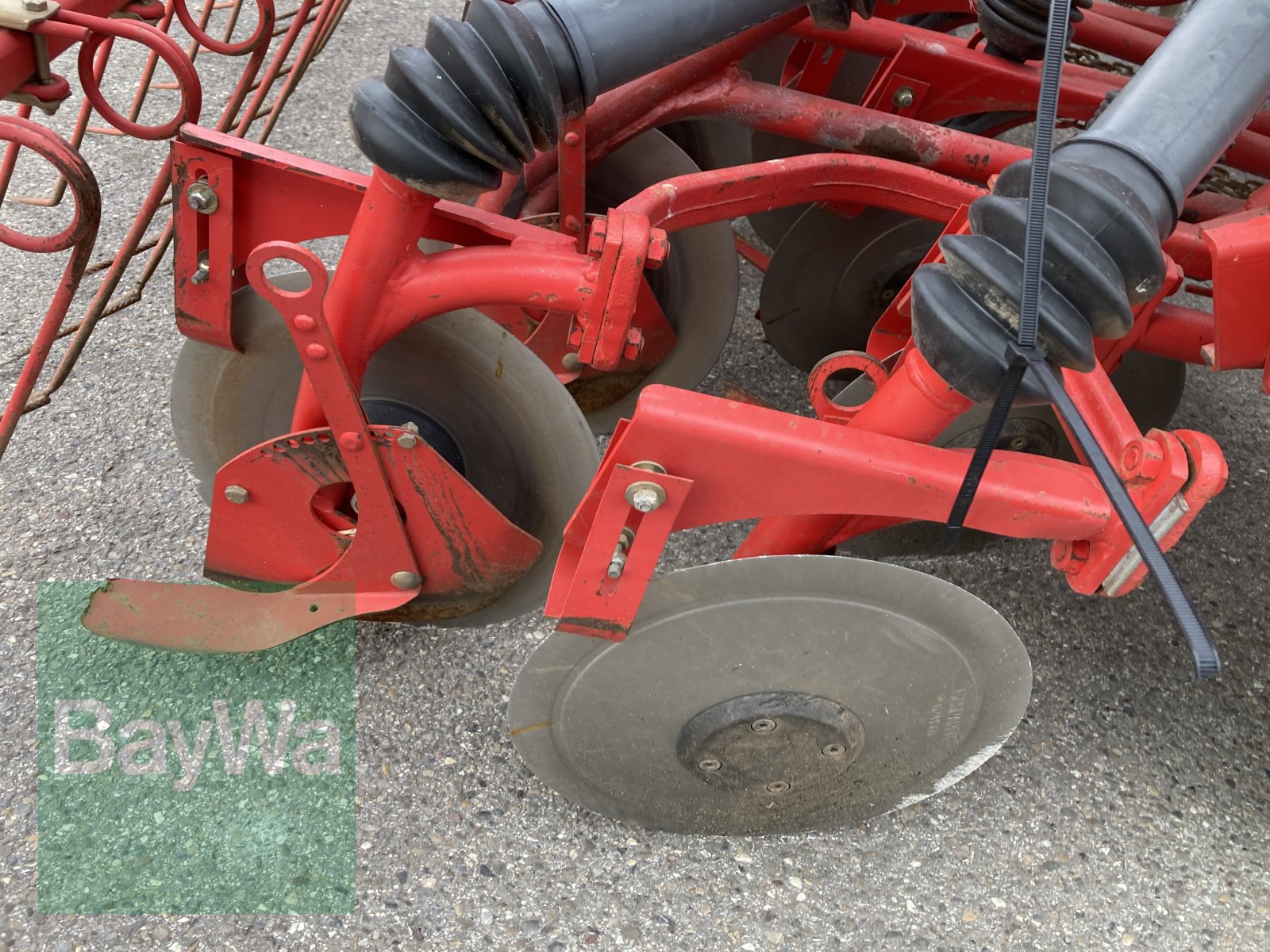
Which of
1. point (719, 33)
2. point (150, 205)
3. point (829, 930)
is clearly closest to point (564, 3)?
point (719, 33)

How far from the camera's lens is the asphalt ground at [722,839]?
1386mm

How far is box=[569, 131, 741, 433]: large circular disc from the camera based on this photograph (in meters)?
1.89

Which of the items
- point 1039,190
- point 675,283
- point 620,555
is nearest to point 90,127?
point 675,283

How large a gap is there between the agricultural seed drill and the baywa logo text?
0.15 meters

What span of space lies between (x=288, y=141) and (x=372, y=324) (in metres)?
1.76

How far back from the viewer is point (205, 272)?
1360mm

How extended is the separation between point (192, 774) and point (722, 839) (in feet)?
2.59

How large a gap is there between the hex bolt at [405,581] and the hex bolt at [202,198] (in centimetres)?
55

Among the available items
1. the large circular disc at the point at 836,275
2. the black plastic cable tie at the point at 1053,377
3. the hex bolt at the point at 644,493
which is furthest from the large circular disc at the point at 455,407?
the large circular disc at the point at 836,275

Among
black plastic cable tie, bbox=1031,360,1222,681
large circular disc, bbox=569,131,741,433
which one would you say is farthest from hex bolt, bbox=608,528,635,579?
large circular disc, bbox=569,131,741,433

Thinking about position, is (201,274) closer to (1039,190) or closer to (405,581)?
(405,581)

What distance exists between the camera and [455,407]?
1469 mm

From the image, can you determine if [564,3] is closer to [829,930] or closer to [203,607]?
[203,607]

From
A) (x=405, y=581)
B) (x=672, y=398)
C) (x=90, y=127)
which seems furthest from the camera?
(x=90, y=127)
